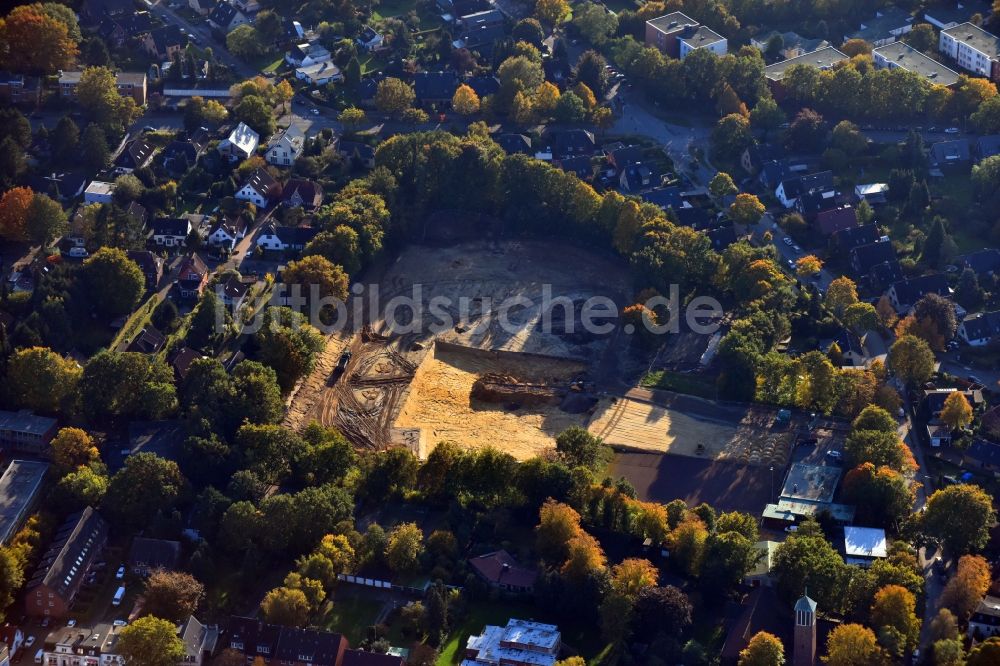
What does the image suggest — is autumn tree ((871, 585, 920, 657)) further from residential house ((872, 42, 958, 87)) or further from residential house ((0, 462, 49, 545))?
residential house ((872, 42, 958, 87))

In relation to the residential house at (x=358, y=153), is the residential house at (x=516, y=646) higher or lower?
lower

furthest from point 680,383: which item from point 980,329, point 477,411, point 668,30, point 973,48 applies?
point 973,48

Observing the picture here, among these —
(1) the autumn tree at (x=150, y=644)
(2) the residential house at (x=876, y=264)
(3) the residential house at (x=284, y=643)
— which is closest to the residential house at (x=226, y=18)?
(2) the residential house at (x=876, y=264)

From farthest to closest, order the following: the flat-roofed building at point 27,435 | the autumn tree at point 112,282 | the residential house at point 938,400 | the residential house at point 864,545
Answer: the autumn tree at point 112,282
the residential house at point 938,400
the flat-roofed building at point 27,435
the residential house at point 864,545

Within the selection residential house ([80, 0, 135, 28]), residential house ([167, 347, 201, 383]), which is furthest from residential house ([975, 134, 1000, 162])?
residential house ([80, 0, 135, 28])

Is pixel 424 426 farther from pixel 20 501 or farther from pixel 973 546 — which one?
pixel 973 546

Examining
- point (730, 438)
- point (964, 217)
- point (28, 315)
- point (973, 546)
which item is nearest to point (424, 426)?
point (730, 438)

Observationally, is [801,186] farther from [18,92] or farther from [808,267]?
[18,92]

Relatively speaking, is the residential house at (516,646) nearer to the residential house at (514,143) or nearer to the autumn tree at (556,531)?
the autumn tree at (556,531)
